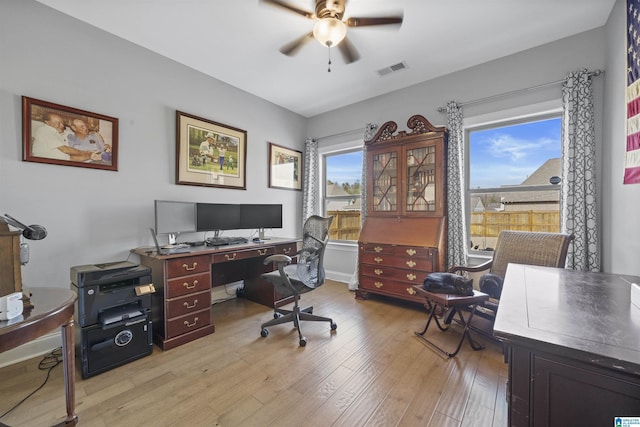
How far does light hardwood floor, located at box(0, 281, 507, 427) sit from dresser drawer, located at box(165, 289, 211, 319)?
0.29 meters

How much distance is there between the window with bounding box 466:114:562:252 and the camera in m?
2.68

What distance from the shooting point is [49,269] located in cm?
210

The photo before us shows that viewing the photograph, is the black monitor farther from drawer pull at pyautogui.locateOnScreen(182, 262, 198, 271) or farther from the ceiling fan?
the ceiling fan

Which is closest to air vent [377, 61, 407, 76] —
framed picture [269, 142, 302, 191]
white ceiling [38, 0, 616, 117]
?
white ceiling [38, 0, 616, 117]

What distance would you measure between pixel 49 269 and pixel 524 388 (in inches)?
123

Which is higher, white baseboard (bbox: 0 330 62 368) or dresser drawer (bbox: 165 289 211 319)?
dresser drawer (bbox: 165 289 211 319)

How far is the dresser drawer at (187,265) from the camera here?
2.20m

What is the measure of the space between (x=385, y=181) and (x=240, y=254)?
2.07 meters

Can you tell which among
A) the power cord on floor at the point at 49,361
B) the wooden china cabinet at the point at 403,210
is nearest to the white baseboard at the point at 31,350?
the power cord on floor at the point at 49,361

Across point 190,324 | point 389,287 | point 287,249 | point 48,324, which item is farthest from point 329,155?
point 48,324

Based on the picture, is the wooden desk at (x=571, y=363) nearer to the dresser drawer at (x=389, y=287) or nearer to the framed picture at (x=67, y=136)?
the dresser drawer at (x=389, y=287)

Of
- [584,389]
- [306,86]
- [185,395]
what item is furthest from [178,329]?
[306,86]

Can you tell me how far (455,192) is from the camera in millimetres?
2977

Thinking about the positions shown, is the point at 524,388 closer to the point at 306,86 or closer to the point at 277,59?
the point at 277,59
